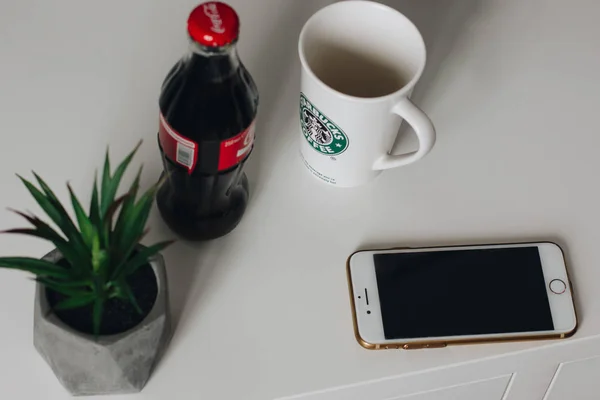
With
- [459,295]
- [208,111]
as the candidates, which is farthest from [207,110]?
[459,295]

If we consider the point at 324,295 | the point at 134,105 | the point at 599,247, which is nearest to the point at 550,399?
the point at 599,247

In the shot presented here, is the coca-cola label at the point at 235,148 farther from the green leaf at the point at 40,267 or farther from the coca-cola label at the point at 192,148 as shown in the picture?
the green leaf at the point at 40,267

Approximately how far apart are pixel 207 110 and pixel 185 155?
0.13 ft

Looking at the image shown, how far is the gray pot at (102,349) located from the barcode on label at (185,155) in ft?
0.22

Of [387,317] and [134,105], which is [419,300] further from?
[134,105]

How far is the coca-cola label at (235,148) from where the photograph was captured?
56cm

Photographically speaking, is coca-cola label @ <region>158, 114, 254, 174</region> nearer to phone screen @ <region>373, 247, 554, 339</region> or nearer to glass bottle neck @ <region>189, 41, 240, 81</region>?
glass bottle neck @ <region>189, 41, 240, 81</region>

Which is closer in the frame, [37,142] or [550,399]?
[37,142]

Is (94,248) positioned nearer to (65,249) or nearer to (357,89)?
(65,249)

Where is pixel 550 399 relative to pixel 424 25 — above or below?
below

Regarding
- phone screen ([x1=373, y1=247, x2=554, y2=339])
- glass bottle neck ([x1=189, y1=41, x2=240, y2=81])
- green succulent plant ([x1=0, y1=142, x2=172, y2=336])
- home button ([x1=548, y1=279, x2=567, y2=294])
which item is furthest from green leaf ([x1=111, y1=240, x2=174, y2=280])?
home button ([x1=548, y1=279, x2=567, y2=294])

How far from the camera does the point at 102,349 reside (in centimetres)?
52

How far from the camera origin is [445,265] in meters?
0.67

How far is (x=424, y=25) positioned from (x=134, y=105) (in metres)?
0.27
